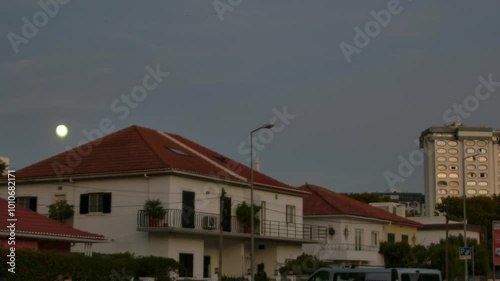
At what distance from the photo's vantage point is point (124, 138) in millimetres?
51656

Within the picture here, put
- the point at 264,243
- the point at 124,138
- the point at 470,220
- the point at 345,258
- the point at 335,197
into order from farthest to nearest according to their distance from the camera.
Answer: the point at 470,220
the point at 335,197
the point at 345,258
the point at 264,243
the point at 124,138

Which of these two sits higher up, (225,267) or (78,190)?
(78,190)

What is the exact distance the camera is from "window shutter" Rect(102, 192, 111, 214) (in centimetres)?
4784

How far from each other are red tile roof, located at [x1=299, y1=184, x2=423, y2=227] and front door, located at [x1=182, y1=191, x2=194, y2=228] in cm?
1895

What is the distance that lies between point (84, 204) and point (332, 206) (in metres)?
23.0

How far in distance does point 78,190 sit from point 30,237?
44.9 ft

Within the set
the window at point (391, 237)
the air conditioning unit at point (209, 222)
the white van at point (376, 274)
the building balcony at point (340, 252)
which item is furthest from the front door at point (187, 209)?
the window at point (391, 237)

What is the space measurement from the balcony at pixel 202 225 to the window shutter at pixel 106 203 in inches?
90.3

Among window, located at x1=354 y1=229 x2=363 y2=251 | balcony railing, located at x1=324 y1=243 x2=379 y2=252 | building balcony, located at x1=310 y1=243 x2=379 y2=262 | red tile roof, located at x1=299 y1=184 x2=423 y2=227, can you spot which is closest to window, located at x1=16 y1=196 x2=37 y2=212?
building balcony, located at x1=310 y1=243 x2=379 y2=262

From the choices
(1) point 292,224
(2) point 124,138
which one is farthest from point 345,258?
(2) point 124,138

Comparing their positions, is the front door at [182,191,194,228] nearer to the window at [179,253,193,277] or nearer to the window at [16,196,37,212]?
the window at [179,253,193,277]

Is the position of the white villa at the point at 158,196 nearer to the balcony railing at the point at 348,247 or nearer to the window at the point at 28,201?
the window at the point at 28,201

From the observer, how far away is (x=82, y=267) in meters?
35.3

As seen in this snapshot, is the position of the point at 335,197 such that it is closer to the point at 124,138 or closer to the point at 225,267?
the point at 225,267
